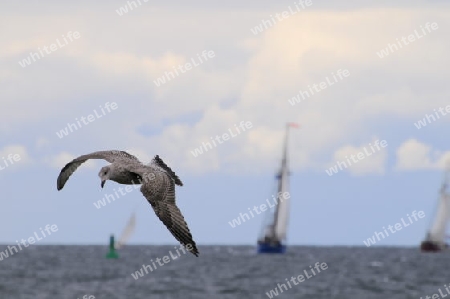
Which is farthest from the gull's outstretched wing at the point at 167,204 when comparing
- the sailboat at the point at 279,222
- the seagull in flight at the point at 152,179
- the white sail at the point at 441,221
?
the white sail at the point at 441,221

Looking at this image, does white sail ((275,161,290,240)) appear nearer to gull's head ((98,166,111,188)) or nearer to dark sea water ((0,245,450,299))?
dark sea water ((0,245,450,299))

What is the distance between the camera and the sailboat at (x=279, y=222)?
5664 inches

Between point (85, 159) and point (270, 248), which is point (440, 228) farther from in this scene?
point (85, 159)

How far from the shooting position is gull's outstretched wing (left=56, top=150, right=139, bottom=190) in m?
20.7

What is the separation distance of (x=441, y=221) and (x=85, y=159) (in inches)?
6642

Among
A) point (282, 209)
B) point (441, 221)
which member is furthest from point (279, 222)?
point (441, 221)

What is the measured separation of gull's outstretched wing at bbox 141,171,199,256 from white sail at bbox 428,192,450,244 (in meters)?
166

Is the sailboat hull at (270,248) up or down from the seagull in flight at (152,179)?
down

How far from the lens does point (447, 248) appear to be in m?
196

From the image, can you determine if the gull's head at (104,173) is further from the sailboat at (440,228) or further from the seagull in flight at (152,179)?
the sailboat at (440,228)

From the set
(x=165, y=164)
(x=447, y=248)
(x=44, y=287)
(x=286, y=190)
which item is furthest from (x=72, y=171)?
(x=447, y=248)

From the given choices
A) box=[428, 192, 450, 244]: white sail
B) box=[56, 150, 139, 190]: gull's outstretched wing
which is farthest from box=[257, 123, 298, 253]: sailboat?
box=[56, 150, 139, 190]: gull's outstretched wing

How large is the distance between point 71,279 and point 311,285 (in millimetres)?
29586

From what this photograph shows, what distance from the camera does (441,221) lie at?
183875mm
